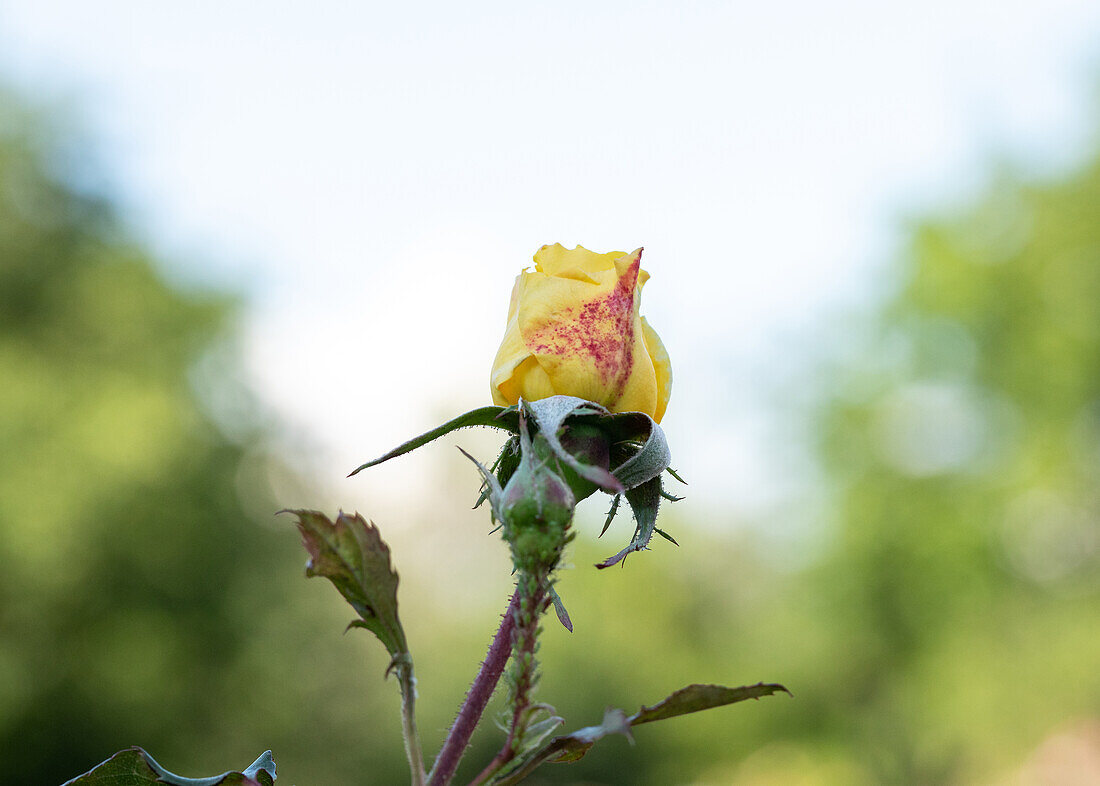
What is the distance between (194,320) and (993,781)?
28.6 feet

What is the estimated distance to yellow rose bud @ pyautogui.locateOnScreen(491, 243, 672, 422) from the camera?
434 mm

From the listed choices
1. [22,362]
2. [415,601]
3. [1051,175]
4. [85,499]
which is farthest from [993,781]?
[22,362]

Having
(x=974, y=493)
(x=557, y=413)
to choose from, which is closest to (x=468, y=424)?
(x=557, y=413)

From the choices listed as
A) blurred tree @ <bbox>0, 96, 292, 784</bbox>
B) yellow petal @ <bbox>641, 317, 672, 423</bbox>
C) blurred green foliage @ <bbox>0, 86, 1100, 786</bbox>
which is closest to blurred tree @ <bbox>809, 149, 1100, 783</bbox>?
blurred green foliage @ <bbox>0, 86, 1100, 786</bbox>

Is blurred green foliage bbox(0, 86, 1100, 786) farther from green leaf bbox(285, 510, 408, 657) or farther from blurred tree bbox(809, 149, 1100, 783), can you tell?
green leaf bbox(285, 510, 408, 657)

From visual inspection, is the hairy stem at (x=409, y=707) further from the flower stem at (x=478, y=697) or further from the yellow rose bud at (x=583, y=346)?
the yellow rose bud at (x=583, y=346)

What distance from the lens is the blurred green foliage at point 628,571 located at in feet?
25.7

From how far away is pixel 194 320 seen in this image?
9.06 meters

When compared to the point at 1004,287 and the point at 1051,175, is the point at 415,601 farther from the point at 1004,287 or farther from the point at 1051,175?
the point at 1051,175

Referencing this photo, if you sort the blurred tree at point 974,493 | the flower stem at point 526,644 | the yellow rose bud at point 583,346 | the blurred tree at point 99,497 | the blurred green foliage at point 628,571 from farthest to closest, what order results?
1. the blurred tree at point 974,493
2. the blurred green foliage at point 628,571
3. the blurred tree at point 99,497
4. the yellow rose bud at point 583,346
5. the flower stem at point 526,644

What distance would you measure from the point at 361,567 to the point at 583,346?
131mm

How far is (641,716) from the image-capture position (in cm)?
39

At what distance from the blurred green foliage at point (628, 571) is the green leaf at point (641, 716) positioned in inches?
267

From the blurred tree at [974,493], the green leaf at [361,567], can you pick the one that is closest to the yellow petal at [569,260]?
the green leaf at [361,567]
